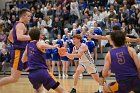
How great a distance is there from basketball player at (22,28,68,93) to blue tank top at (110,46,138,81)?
5.12 feet

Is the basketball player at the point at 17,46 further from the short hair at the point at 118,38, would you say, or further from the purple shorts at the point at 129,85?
the purple shorts at the point at 129,85

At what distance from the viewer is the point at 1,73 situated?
1895 centimetres

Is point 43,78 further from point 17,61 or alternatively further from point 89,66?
point 89,66

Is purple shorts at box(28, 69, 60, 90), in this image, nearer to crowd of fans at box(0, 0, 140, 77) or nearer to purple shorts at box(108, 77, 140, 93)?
purple shorts at box(108, 77, 140, 93)

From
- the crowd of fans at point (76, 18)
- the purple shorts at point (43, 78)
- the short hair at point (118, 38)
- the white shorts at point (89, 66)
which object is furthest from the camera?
the crowd of fans at point (76, 18)

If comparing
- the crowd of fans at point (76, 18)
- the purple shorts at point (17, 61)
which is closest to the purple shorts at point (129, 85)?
the purple shorts at point (17, 61)

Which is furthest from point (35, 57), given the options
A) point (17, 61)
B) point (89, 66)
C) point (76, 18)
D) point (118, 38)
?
point (76, 18)

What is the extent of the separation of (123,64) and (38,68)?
1895mm

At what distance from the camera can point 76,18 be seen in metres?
20.8

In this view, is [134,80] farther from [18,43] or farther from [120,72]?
[18,43]

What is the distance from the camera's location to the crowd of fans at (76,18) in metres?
17.3

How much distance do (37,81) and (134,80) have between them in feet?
6.71

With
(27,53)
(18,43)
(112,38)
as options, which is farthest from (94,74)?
(112,38)

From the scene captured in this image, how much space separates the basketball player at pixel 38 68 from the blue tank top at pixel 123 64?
1.56m
